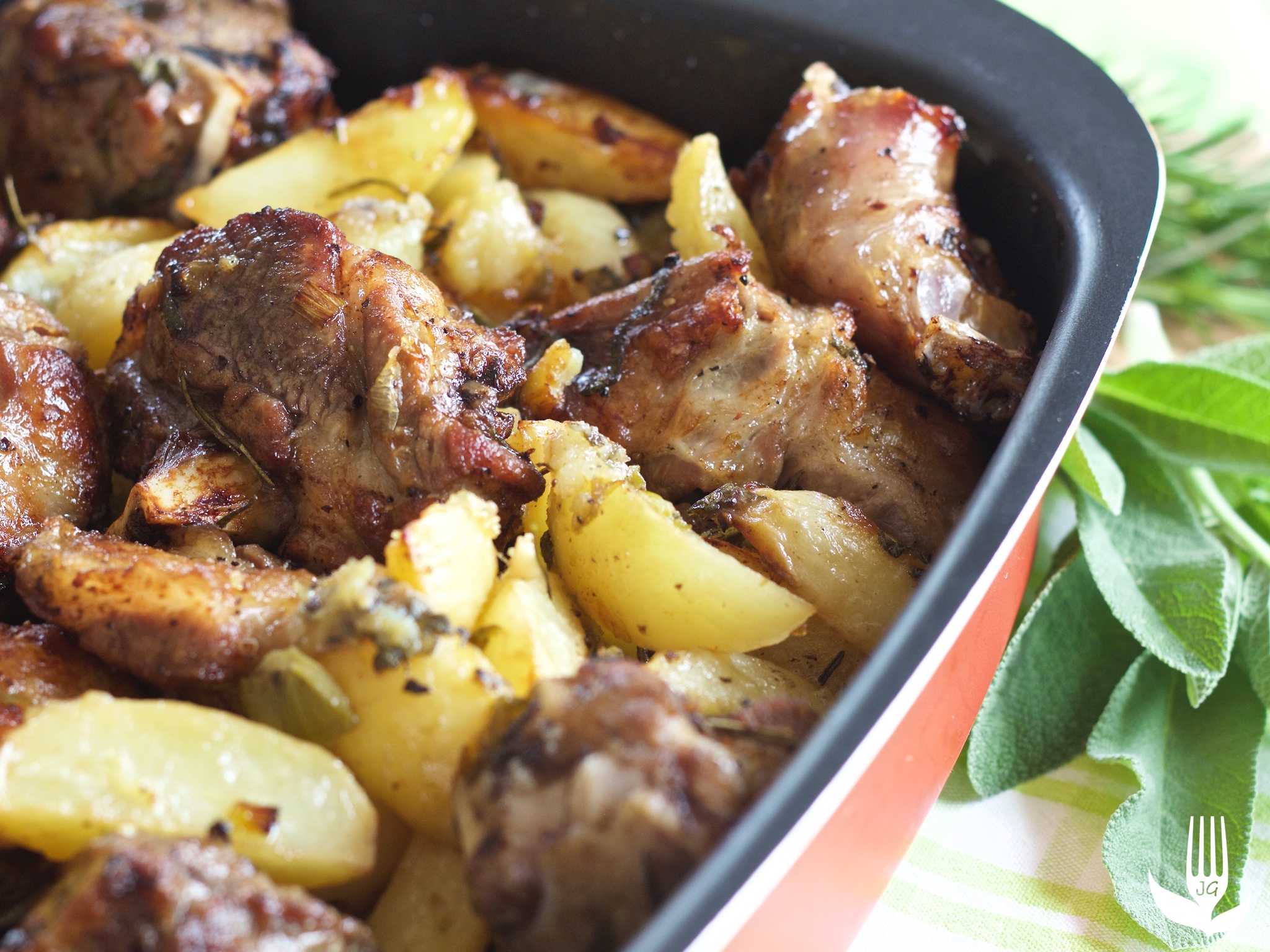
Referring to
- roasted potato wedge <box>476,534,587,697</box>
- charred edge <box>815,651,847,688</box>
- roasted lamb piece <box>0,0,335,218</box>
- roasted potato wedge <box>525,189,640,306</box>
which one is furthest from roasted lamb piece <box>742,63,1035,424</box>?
roasted lamb piece <box>0,0,335,218</box>

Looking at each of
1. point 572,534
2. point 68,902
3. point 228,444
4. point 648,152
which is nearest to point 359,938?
point 68,902

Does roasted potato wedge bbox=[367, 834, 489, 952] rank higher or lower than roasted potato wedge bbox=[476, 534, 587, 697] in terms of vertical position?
lower

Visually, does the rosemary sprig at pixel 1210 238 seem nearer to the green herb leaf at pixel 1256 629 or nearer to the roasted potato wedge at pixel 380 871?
the green herb leaf at pixel 1256 629

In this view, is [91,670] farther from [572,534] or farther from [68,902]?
[572,534]

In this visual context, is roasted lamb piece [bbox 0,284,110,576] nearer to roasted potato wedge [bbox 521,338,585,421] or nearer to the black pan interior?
roasted potato wedge [bbox 521,338,585,421]

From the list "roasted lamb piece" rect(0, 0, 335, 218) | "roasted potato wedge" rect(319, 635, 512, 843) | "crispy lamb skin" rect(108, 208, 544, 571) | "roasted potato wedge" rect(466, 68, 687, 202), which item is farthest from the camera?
"roasted potato wedge" rect(466, 68, 687, 202)

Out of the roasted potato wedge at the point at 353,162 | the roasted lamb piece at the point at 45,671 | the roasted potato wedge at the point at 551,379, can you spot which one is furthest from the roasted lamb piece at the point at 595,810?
the roasted potato wedge at the point at 353,162

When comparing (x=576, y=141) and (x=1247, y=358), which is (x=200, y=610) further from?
(x=1247, y=358)
